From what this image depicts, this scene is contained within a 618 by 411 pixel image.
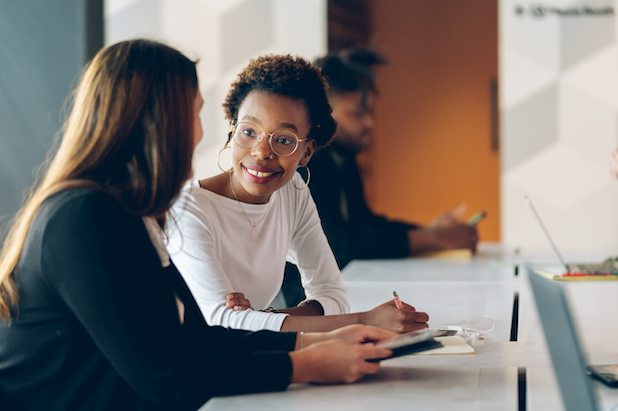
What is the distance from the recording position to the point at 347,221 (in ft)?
9.29

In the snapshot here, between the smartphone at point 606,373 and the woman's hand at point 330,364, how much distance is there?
0.35m

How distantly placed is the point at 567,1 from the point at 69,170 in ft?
12.8

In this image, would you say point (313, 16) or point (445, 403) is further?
point (313, 16)

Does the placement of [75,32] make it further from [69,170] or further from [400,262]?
[69,170]

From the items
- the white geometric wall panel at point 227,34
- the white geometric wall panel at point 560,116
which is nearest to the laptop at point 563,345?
the white geometric wall panel at point 560,116

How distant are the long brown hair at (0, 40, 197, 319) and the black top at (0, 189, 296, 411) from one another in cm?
4

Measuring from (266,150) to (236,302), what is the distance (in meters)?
0.38

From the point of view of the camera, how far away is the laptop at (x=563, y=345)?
2.15 ft

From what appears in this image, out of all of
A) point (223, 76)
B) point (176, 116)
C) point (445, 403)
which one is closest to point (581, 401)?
point (445, 403)

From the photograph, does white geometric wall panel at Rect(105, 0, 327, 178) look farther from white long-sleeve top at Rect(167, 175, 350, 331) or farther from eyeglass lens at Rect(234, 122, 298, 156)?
eyeglass lens at Rect(234, 122, 298, 156)

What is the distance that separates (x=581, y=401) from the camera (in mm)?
691

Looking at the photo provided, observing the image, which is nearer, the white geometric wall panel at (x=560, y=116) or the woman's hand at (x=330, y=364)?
the woman's hand at (x=330, y=364)

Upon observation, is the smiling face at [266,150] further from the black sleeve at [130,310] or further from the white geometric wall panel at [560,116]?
the white geometric wall panel at [560,116]

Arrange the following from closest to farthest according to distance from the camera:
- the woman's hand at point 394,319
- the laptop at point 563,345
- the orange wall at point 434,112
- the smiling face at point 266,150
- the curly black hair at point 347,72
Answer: the laptop at point 563,345, the woman's hand at point 394,319, the smiling face at point 266,150, the curly black hair at point 347,72, the orange wall at point 434,112
